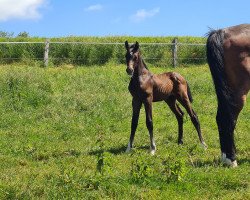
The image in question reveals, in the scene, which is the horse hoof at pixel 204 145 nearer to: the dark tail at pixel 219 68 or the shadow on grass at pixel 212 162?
the shadow on grass at pixel 212 162

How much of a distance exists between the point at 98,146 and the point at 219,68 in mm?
3173

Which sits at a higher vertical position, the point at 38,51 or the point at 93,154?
the point at 38,51

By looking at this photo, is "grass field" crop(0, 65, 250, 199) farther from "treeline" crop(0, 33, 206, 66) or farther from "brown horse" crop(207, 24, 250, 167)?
"treeline" crop(0, 33, 206, 66)

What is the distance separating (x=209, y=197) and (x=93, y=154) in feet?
11.2

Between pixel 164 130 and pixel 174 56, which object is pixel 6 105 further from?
pixel 174 56

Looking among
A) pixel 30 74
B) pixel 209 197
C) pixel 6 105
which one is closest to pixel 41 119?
pixel 6 105

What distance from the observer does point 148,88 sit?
920cm

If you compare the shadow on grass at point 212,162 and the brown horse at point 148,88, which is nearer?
the shadow on grass at point 212,162

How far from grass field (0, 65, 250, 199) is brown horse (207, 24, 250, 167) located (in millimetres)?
539

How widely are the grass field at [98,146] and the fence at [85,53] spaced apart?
4676mm

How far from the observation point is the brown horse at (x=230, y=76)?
7559 mm

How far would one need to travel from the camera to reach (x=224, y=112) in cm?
764

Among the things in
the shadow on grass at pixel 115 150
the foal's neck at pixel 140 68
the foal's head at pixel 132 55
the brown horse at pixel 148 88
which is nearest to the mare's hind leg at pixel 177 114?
the brown horse at pixel 148 88

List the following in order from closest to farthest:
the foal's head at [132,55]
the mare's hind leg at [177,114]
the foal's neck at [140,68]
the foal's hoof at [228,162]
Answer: the foal's hoof at [228,162]
the foal's head at [132,55]
the foal's neck at [140,68]
the mare's hind leg at [177,114]
